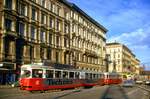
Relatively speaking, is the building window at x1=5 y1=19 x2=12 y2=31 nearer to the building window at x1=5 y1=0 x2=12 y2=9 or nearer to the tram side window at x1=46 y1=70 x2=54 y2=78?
the building window at x1=5 y1=0 x2=12 y2=9

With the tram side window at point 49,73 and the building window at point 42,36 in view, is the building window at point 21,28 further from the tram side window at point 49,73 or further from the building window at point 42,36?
the tram side window at point 49,73

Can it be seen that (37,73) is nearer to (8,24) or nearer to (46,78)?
(46,78)

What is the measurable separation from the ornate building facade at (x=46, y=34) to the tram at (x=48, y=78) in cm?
130

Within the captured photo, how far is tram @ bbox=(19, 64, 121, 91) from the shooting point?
120 feet

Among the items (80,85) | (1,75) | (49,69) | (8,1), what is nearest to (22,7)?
(8,1)

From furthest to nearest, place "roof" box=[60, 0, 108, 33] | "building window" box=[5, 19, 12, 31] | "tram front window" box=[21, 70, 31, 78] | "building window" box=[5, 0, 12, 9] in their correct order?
"roof" box=[60, 0, 108, 33] < "building window" box=[5, 0, 12, 9] < "building window" box=[5, 19, 12, 31] < "tram front window" box=[21, 70, 31, 78]

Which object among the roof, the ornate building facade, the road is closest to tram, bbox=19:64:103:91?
the road

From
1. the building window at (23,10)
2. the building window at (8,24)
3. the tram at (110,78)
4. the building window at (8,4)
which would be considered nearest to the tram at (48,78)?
the building window at (8,24)

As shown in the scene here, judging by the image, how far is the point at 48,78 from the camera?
3878 cm

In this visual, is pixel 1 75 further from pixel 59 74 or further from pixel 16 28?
pixel 59 74

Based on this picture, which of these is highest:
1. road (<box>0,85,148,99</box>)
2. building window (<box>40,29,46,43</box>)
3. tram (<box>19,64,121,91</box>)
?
building window (<box>40,29,46,43</box>)

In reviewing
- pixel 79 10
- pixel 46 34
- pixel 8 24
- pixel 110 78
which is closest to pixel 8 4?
pixel 8 24

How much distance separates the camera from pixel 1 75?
53.1 metres

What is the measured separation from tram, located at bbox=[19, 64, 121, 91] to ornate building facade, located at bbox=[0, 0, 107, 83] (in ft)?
4.26
